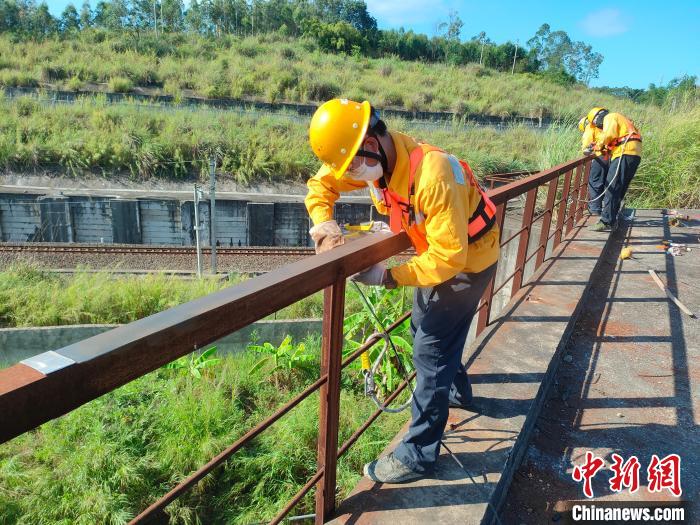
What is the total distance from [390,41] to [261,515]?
54.5 m

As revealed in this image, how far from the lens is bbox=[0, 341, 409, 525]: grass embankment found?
3.12 meters

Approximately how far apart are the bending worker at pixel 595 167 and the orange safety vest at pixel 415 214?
5.35 metres

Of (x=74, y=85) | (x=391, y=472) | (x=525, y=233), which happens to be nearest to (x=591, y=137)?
(x=525, y=233)

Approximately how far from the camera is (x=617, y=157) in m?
6.57

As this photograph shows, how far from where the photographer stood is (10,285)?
824 cm

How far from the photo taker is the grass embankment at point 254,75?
2616 centimetres

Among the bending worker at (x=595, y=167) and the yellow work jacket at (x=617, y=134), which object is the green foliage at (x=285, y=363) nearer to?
the bending worker at (x=595, y=167)

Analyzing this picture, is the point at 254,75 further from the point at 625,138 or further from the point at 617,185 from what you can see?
the point at 617,185

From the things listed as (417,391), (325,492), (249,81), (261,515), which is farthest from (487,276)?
(249,81)

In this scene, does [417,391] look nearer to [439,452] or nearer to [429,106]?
[439,452]

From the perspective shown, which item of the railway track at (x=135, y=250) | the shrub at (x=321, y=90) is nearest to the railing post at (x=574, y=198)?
the railway track at (x=135, y=250)

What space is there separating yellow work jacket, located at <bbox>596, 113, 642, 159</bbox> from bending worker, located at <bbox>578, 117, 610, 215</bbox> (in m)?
0.16

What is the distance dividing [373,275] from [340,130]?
0.59 m

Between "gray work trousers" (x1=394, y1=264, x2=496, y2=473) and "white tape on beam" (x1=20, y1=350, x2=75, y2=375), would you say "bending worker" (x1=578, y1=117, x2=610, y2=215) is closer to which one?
"gray work trousers" (x1=394, y1=264, x2=496, y2=473)
